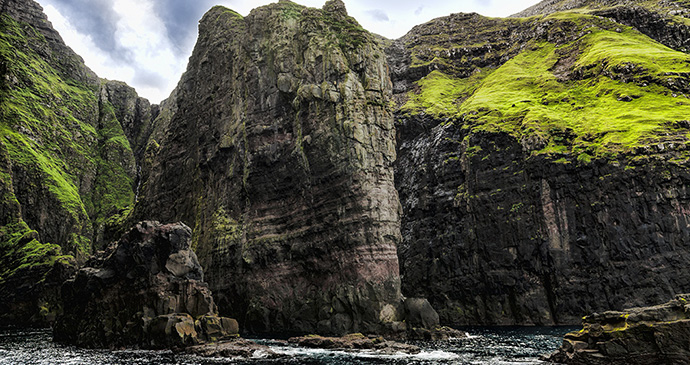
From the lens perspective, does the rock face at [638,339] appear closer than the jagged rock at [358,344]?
Yes

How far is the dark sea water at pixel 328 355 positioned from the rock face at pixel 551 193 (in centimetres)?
2544

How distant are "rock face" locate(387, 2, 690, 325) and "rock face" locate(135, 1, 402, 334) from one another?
2417 cm

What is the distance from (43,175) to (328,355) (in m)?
124

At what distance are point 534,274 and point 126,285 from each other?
67.7 metres

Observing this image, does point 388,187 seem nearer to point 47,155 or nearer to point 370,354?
point 370,354

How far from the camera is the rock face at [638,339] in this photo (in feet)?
119

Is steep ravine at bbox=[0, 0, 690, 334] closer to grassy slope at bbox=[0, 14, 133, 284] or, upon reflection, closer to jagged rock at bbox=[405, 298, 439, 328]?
grassy slope at bbox=[0, 14, 133, 284]

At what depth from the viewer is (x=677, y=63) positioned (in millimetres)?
101188

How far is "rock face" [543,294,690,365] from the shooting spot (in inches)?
1426

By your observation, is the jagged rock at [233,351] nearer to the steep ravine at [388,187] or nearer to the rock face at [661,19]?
the steep ravine at [388,187]

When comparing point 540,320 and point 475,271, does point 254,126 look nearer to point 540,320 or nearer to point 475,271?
point 475,271

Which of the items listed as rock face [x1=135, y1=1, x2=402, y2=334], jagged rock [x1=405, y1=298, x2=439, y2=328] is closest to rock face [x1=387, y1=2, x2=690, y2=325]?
rock face [x1=135, y1=1, x2=402, y2=334]

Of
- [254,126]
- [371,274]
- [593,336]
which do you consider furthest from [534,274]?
[254,126]

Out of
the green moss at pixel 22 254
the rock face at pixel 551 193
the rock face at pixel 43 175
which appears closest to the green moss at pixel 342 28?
the rock face at pixel 551 193
